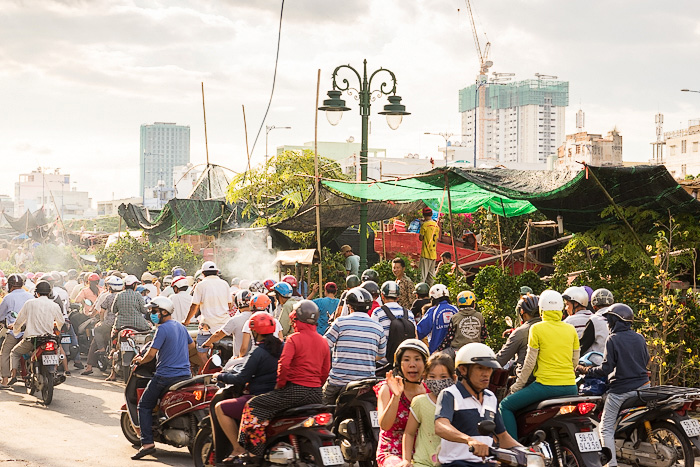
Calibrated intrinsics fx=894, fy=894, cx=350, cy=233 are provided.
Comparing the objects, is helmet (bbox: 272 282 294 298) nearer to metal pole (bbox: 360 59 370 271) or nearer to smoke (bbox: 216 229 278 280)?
metal pole (bbox: 360 59 370 271)

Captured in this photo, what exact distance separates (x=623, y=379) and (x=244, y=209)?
60.1ft

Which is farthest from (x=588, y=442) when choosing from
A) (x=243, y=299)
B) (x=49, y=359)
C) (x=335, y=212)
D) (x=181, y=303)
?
(x=335, y=212)

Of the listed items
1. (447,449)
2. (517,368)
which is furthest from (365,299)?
(447,449)

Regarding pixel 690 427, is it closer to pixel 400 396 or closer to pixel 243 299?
pixel 400 396

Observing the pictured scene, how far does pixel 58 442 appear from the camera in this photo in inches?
413

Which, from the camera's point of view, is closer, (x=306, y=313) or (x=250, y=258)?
(x=306, y=313)

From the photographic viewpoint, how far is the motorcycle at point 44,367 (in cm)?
1333

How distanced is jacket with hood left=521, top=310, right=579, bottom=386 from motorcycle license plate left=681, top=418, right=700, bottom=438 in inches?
47.6

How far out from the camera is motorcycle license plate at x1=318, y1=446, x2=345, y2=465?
7426 mm

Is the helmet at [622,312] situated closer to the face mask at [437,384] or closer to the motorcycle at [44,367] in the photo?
the face mask at [437,384]

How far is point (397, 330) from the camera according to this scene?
985 cm

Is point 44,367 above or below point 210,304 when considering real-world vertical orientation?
below

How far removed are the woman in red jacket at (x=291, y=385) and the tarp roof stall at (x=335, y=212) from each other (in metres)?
10.4

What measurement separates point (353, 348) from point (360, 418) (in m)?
0.70
